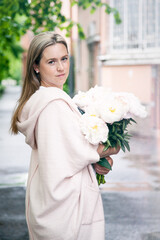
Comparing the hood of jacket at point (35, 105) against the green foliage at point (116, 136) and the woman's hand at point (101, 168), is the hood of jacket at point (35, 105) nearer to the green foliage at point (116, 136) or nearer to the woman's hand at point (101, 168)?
the green foliage at point (116, 136)

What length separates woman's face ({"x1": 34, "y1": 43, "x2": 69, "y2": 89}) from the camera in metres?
2.51

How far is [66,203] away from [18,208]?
3.61 m

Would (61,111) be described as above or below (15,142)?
above

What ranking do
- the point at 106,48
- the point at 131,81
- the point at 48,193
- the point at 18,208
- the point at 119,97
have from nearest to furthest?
1. the point at 48,193
2. the point at 119,97
3. the point at 18,208
4. the point at 131,81
5. the point at 106,48

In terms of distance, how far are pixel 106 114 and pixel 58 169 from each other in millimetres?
397

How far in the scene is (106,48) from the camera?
53.7 ft

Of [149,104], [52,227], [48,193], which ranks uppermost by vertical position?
[48,193]

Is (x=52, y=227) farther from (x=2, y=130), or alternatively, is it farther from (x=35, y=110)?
(x=2, y=130)

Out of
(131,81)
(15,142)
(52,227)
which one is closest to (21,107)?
(52,227)

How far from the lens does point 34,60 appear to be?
2562mm

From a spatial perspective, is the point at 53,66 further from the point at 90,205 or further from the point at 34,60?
the point at 90,205

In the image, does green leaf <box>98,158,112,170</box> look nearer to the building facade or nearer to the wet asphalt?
the wet asphalt

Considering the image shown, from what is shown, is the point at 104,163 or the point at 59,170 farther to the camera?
the point at 104,163

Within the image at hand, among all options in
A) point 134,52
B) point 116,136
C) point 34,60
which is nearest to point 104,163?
point 116,136
